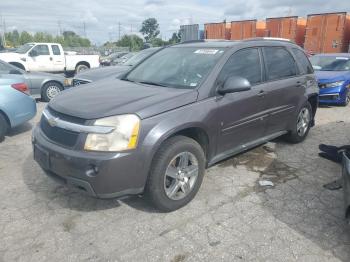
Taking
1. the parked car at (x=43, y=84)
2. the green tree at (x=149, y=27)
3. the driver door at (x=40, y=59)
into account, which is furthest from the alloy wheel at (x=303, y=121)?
the green tree at (x=149, y=27)

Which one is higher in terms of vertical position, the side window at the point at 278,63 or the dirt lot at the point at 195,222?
the side window at the point at 278,63

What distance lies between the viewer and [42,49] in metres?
15.3

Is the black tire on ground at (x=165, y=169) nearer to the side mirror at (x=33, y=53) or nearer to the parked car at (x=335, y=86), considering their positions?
the parked car at (x=335, y=86)

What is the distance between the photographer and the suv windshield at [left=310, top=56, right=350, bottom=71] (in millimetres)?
9504

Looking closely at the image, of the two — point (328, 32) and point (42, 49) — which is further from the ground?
point (328, 32)

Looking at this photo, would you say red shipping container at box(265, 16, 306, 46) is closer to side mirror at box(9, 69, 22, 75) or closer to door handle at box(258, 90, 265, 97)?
side mirror at box(9, 69, 22, 75)

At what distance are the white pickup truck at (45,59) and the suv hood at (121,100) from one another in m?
12.1

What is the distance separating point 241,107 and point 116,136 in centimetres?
176

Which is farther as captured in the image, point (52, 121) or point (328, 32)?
point (328, 32)

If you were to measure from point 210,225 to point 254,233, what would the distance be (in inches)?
17.0

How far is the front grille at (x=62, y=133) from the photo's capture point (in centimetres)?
303

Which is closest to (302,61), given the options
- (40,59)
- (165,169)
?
(165,169)

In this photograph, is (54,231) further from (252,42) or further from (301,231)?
(252,42)

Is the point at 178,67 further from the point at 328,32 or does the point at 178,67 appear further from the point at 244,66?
the point at 328,32
